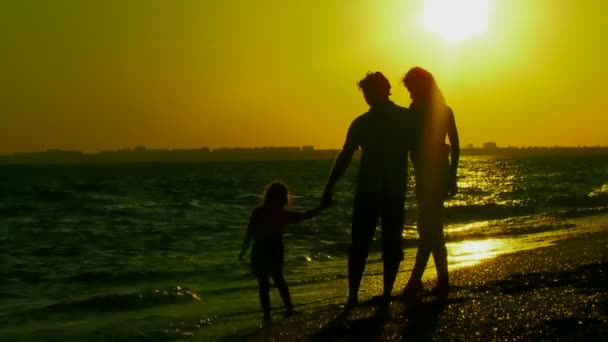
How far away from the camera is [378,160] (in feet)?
20.8

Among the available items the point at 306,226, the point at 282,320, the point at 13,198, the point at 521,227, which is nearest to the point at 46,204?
the point at 13,198

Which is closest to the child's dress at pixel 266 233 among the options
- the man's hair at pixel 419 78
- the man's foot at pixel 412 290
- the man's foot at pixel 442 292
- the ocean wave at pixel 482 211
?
the man's foot at pixel 412 290

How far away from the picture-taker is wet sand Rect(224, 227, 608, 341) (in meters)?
4.81

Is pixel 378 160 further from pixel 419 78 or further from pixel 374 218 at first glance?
pixel 419 78

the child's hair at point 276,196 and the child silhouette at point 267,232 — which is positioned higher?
the child's hair at point 276,196

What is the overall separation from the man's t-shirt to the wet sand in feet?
3.12

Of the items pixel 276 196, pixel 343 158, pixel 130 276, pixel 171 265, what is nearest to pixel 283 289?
pixel 276 196

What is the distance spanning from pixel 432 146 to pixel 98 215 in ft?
83.0

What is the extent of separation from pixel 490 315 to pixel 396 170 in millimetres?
1465

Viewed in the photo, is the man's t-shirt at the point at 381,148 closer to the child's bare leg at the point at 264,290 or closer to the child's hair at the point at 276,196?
the child's hair at the point at 276,196

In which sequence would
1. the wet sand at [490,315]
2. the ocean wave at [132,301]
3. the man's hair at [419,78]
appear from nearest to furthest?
the wet sand at [490,315] → the man's hair at [419,78] → the ocean wave at [132,301]

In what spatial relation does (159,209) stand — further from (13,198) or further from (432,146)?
(432,146)

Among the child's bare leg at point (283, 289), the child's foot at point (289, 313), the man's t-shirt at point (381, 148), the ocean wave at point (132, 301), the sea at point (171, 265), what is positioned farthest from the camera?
the ocean wave at point (132, 301)

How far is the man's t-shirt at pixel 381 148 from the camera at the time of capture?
6336 millimetres
